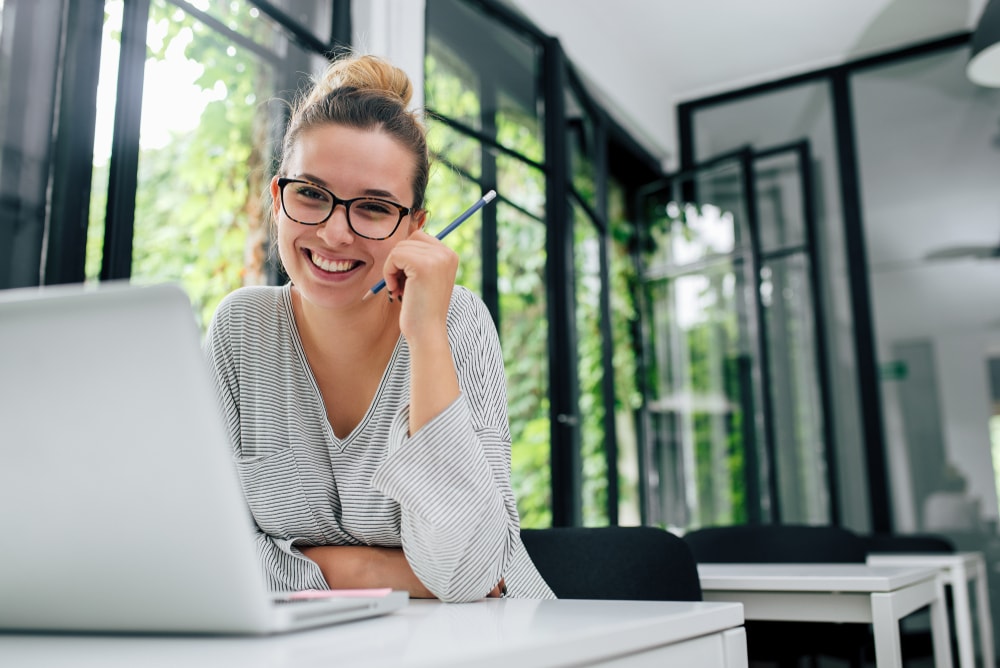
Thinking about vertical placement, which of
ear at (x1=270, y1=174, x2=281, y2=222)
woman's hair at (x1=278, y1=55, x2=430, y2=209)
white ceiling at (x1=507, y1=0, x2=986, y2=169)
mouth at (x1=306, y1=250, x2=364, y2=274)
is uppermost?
white ceiling at (x1=507, y1=0, x2=986, y2=169)

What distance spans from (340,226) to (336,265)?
0.06 m

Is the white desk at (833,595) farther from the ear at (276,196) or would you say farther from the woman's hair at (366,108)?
the ear at (276,196)

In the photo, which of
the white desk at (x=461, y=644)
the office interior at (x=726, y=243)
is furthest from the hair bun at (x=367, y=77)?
the office interior at (x=726, y=243)

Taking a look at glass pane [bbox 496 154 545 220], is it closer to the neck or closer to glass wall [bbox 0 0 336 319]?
glass wall [bbox 0 0 336 319]

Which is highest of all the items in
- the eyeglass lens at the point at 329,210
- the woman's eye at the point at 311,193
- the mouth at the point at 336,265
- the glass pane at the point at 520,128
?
the glass pane at the point at 520,128

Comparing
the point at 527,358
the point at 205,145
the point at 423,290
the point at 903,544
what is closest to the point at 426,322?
the point at 423,290

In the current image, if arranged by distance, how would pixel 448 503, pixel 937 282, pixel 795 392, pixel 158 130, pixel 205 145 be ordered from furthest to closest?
pixel 795 392 → pixel 937 282 → pixel 205 145 → pixel 158 130 → pixel 448 503

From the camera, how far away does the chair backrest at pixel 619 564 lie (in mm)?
1285

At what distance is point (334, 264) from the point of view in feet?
3.87

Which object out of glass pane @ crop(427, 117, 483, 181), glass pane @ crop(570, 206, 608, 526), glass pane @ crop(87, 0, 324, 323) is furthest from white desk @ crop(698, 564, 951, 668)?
glass pane @ crop(570, 206, 608, 526)

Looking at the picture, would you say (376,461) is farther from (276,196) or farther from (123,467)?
(123,467)

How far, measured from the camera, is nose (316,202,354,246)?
3.75 ft

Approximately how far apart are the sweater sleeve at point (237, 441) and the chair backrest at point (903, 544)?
2.83m

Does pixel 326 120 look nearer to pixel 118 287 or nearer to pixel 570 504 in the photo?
pixel 118 287
